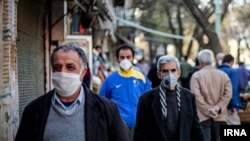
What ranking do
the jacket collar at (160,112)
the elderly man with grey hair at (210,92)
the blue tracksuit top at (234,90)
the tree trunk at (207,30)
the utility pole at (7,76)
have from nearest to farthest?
the jacket collar at (160,112)
the utility pole at (7,76)
the elderly man with grey hair at (210,92)
the blue tracksuit top at (234,90)
the tree trunk at (207,30)

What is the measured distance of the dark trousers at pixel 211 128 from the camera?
7.79 meters

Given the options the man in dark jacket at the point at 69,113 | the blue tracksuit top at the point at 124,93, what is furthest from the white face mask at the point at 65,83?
the blue tracksuit top at the point at 124,93

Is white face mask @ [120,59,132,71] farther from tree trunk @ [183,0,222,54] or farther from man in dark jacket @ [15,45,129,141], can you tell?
tree trunk @ [183,0,222,54]

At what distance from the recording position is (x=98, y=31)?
20.4 meters

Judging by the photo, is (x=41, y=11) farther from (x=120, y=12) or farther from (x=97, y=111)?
(x=120, y=12)

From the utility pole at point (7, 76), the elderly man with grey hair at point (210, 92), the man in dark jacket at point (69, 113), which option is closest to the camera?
the man in dark jacket at point (69, 113)

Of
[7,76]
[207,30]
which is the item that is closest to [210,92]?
[7,76]

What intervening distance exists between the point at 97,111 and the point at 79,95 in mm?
184

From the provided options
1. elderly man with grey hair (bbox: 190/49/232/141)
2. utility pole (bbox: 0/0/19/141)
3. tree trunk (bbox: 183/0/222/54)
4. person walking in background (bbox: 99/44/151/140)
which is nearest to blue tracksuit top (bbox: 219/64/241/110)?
elderly man with grey hair (bbox: 190/49/232/141)

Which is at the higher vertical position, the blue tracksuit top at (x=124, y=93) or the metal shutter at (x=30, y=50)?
the metal shutter at (x=30, y=50)

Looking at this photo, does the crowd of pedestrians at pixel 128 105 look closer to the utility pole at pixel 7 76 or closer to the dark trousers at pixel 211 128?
the dark trousers at pixel 211 128

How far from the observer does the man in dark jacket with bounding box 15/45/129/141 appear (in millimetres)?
3900

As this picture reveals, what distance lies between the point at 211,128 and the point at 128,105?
146 cm

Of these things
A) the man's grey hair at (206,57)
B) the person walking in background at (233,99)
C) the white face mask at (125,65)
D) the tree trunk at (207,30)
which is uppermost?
the tree trunk at (207,30)
